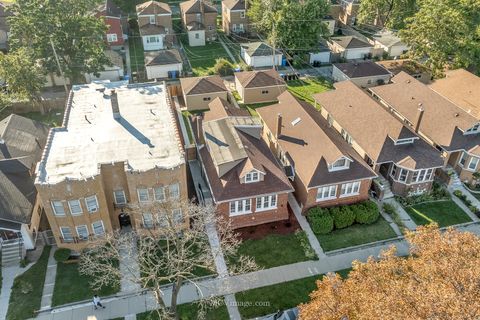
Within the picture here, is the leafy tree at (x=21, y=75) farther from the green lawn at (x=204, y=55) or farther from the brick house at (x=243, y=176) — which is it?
the brick house at (x=243, y=176)

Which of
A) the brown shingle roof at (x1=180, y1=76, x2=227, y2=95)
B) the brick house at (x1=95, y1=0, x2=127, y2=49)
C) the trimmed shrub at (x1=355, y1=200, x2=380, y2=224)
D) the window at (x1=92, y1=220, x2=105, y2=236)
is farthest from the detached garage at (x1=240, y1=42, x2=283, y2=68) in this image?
the window at (x1=92, y1=220, x2=105, y2=236)

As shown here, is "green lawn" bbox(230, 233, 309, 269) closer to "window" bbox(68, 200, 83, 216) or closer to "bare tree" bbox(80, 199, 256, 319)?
"bare tree" bbox(80, 199, 256, 319)

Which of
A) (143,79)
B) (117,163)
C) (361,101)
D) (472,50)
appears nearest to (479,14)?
(472,50)

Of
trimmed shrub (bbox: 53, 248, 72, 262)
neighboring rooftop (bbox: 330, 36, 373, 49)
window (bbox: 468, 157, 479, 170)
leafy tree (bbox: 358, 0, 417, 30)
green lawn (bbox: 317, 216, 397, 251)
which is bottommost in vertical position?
green lawn (bbox: 317, 216, 397, 251)

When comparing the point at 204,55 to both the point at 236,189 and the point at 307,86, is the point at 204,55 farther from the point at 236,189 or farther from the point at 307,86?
the point at 236,189

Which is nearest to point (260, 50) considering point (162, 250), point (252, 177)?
point (252, 177)

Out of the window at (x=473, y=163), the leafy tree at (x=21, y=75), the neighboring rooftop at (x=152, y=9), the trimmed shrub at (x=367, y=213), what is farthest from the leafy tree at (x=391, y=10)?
the leafy tree at (x=21, y=75)
